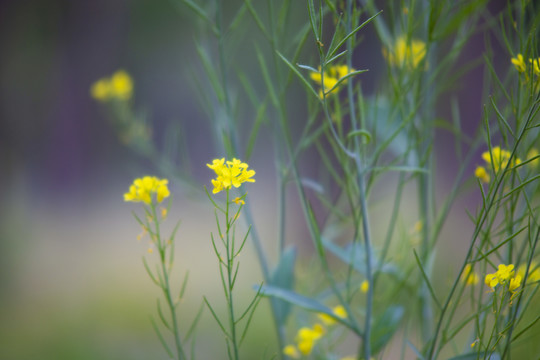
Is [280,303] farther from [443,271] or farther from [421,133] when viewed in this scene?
[443,271]

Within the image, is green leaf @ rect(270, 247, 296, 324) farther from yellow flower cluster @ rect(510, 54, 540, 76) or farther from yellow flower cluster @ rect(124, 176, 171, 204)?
yellow flower cluster @ rect(510, 54, 540, 76)

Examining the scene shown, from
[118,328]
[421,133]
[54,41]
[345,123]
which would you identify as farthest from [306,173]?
[421,133]

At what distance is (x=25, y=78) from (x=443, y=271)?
1.83 meters

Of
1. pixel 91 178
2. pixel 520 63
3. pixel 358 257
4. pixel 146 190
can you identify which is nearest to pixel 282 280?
pixel 358 257

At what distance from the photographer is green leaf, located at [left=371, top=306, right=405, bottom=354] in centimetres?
51

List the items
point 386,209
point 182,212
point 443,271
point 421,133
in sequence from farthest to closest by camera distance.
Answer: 1. point 182,212
2. point 386,209
3. point 443,271
4. point 421,133

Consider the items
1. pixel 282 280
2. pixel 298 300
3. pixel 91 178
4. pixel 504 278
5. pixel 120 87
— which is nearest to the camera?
pixel 504 278

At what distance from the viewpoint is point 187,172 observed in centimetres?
71

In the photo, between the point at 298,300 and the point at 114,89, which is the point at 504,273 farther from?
the point at 114,89

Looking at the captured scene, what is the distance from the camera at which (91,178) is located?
2.37 m

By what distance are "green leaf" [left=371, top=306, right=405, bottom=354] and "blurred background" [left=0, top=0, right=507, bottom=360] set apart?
119 centimetres

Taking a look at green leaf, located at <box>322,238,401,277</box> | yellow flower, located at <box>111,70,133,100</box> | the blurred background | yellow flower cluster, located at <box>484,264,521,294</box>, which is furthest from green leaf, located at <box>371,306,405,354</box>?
the blurred background

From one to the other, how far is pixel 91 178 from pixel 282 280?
6.56ft

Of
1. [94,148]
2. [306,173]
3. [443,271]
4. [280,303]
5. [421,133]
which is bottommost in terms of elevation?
[280,303]
